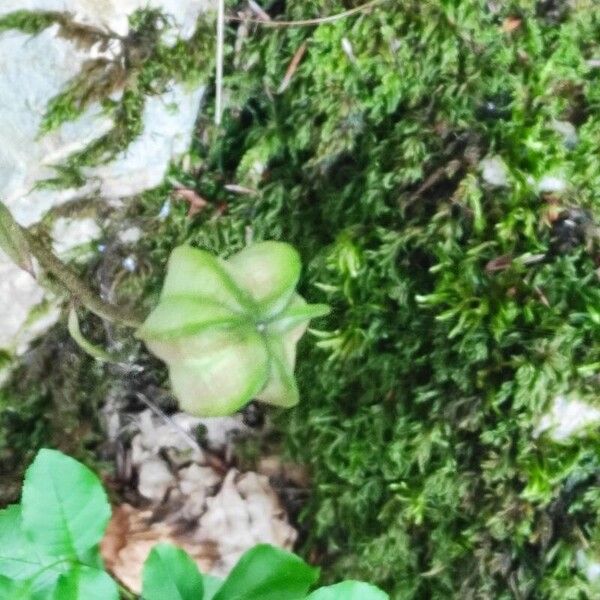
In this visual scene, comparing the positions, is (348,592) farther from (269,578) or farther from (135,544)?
(135,544)

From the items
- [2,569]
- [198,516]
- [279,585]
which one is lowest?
[198,516]

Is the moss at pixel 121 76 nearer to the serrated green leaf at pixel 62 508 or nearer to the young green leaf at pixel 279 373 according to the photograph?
the young green leaf at pixel 279 373

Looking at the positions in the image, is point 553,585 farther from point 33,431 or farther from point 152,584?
point 33,431

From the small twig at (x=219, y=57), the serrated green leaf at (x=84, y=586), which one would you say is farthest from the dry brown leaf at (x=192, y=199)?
the serrated green leaf at (x=84, y=586)

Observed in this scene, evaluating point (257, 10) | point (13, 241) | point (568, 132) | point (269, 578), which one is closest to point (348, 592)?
point (269, 578)

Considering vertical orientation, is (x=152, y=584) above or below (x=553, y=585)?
above

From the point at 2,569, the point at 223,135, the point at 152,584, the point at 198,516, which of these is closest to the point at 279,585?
the point at 152,584
